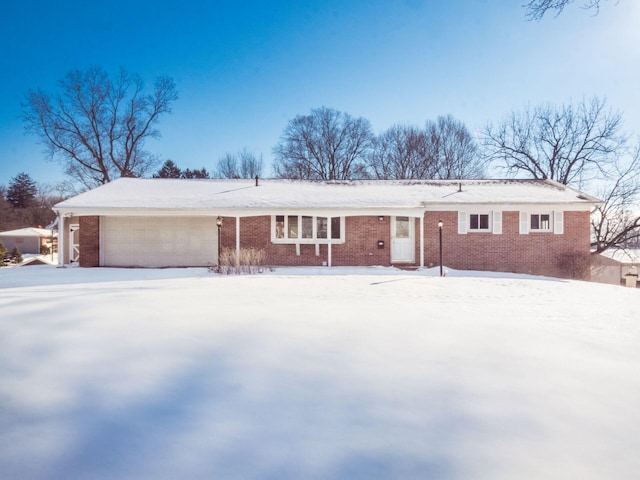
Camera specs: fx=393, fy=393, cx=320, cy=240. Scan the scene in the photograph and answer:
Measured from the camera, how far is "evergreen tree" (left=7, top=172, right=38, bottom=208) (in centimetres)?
5297

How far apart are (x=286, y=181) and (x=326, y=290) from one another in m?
12.9

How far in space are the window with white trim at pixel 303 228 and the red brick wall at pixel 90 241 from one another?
7.08m

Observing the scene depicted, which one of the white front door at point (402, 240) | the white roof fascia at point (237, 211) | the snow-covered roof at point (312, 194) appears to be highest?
the snow-covered roof at point (312, 194)

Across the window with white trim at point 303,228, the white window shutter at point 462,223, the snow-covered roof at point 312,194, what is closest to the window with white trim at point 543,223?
the snow-covered roof at point 312,194

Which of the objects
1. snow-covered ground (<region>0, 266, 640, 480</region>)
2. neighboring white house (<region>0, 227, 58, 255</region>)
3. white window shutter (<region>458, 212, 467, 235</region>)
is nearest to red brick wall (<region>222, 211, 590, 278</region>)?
white window shutter (<region>458, 212, 467, 235</region>)

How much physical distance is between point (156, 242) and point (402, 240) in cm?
1005

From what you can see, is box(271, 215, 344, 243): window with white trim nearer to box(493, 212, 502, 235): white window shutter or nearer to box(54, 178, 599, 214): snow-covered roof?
box(54, 178, 599, 214): snow-covered roof

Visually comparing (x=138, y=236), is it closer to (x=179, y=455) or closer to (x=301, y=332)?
(x=301, y=332)

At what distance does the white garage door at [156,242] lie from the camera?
628 inches

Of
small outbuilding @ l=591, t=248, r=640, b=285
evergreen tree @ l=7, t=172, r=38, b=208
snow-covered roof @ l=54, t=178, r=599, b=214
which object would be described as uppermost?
evergreen tree @ l=7, t=172, r=38, b=208

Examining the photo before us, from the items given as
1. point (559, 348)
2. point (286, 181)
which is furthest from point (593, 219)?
point (559, 348)

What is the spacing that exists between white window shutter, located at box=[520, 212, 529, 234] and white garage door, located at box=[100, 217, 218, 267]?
12.5 m

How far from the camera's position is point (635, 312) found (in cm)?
646

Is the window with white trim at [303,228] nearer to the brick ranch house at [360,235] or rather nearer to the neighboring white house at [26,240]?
the brick ranch house at [360,235]
